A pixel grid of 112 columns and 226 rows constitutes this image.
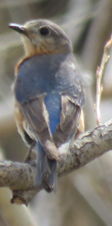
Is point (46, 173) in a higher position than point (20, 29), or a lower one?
lower

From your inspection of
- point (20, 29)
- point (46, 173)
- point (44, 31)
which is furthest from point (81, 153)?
point (44, 31)

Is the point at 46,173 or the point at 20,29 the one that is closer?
the point at 46,173

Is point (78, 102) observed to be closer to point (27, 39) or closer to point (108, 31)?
point (27, 39)

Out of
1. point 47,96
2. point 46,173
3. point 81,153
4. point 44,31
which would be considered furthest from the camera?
point 44,31

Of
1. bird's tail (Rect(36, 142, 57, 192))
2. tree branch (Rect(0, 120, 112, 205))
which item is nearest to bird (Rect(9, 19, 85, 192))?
bird's tail (Rect(36, 142, 57, 192))

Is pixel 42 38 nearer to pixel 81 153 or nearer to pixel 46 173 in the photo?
pixel 81 153

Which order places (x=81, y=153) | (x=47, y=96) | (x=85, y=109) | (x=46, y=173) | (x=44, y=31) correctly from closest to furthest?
(x=46, y=173), (x=81, y=153), (x=47, y=96), (x=44, y=31), (x=85, y=109)

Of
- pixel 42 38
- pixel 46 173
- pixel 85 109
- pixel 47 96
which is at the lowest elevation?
pixel 85 109

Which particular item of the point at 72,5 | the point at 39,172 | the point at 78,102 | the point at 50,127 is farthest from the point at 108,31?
the point at 39,172
